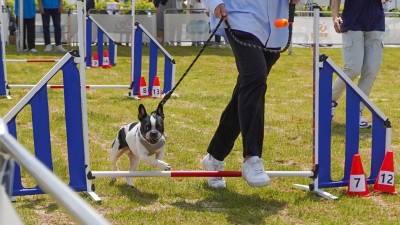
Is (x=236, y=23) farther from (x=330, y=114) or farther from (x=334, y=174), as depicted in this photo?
(x=334, y=174)

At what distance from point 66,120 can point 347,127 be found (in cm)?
186

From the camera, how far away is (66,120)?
5188 millimetres

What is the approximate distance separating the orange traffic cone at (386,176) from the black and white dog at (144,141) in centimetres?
143

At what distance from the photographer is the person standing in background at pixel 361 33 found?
7.55 m

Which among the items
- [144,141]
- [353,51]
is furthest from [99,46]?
[144,141]

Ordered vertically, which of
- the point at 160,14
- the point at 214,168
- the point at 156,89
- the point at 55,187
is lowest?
the point at 156,89

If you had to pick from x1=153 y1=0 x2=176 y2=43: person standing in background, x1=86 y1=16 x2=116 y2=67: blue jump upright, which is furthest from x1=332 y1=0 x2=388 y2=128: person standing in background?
x1=153 y1=0 x2=176 y2=43: person standing in background

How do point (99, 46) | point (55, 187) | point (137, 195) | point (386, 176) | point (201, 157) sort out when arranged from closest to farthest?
1. point (55, 187)
2. point (137, 195)
3. point (386, 176)
4. point (201, 157)
5. point (99, 46)

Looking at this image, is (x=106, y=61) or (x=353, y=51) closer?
(x=353, y=51)

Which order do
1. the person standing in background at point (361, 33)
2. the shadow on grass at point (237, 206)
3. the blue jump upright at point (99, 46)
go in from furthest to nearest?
the blue jump upright at point (99, 46) → the person standing in background at point (361, 33) → the shadow on grass at point (237, 206)

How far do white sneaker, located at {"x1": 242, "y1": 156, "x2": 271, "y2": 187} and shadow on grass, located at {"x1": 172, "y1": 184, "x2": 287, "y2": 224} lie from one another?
0.50 ft

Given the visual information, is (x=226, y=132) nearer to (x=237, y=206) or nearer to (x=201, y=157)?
(x=237, y=206)

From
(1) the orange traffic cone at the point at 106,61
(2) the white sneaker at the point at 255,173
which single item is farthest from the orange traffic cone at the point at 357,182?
(1) the orange traffic cone at the point at 106,61

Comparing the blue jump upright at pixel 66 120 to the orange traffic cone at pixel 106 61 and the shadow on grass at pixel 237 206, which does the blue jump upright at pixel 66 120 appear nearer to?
the shadow on grass at pixel 237 206
